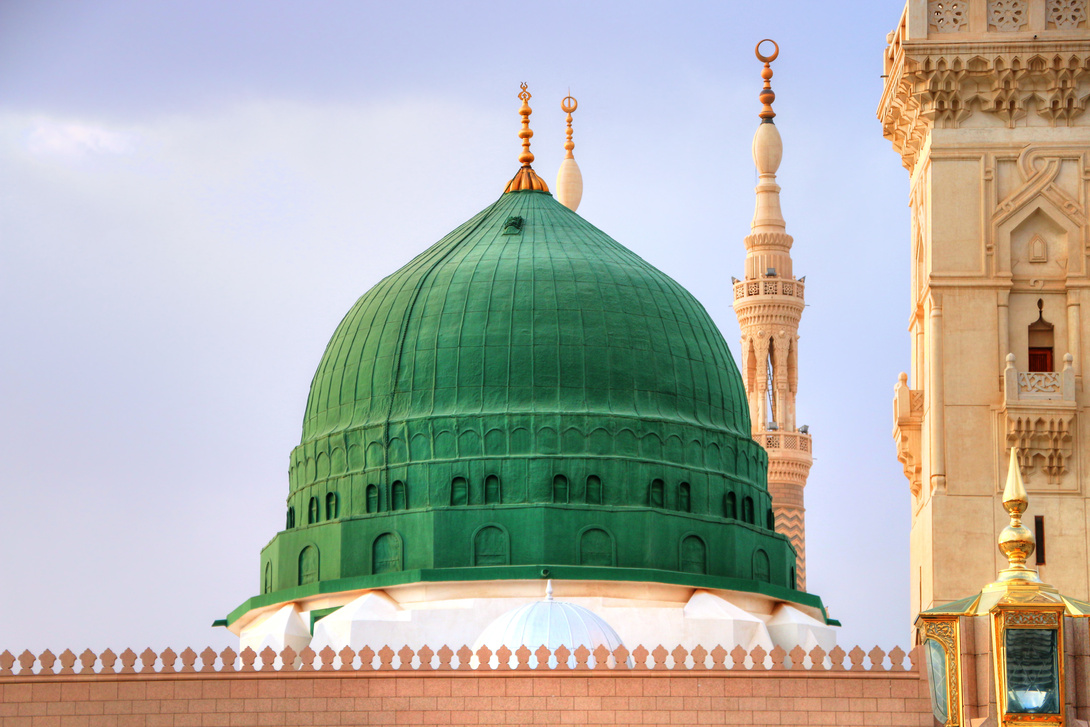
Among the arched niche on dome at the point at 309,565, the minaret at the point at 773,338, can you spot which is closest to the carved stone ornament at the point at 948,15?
the arched niche on dome at the point at 309,565

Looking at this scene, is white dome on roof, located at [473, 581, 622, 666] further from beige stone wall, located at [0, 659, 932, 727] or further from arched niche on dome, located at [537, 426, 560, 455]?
arched niche on dome, located at [537, 426, 560, 455]

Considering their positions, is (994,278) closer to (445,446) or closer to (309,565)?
(445,446)

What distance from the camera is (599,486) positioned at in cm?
2952

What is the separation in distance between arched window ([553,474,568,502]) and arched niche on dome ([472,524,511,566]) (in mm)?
919

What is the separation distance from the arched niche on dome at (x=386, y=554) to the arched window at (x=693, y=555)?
12.8ft

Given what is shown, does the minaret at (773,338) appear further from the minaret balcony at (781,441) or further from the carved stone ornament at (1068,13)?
the carved stone ornament at (1068,13)

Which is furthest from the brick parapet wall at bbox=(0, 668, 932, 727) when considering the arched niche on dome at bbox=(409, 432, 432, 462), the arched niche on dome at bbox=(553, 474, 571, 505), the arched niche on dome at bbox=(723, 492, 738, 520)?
the arched niche on dome at bbox=(723, 492, 738, 520)

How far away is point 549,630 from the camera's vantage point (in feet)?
83.4

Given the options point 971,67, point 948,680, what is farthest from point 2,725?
point 971,67

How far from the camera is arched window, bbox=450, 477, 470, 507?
29.3 metres

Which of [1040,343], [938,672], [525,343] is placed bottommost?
[938,672]

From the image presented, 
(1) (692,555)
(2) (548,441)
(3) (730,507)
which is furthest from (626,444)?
(3) (730,507)

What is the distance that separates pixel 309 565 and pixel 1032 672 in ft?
49.5

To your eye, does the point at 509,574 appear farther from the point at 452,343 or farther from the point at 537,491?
the point at 452,343
